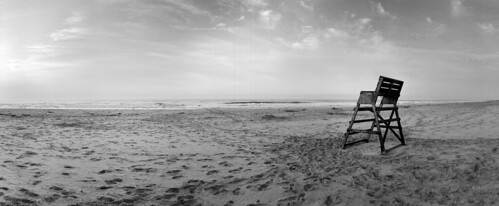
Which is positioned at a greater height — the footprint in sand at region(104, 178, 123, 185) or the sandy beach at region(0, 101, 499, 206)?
the sandy beach at region(0, 101, 499, 206)

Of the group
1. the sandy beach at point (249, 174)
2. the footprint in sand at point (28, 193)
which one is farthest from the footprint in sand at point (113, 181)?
the footprint in sand at point (28, 193)

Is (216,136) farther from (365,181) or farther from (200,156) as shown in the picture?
(365,181)

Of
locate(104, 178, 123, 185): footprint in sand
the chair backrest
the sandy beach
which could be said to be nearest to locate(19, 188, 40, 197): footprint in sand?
the sandy beach

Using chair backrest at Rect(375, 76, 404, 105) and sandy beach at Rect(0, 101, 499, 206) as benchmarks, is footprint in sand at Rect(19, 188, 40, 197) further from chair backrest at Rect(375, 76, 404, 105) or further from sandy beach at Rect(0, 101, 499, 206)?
chair backrest at Rect(375, 76, 404, 105)

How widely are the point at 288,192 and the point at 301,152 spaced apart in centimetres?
370

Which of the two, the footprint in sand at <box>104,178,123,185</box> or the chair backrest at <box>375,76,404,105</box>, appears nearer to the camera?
the footprint in sand at <box>104,178,123,185</box>

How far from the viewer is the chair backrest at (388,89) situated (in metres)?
8.29

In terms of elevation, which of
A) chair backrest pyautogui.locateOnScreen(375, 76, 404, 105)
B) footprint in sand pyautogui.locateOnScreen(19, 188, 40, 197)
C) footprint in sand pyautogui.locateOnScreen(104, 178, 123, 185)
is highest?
chair backrest pyautogui.locateOnScreen(375, 76, 404, 105)

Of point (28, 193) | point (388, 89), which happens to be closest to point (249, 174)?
point (28, 193)

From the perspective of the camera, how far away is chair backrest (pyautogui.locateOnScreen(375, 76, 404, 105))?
8.29m

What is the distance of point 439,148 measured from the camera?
815cm

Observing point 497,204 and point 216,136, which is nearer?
point 497,204

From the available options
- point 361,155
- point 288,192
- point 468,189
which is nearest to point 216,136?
point 361,155

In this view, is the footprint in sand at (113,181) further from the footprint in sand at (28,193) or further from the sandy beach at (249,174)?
the footprint in sand at (28,193)
